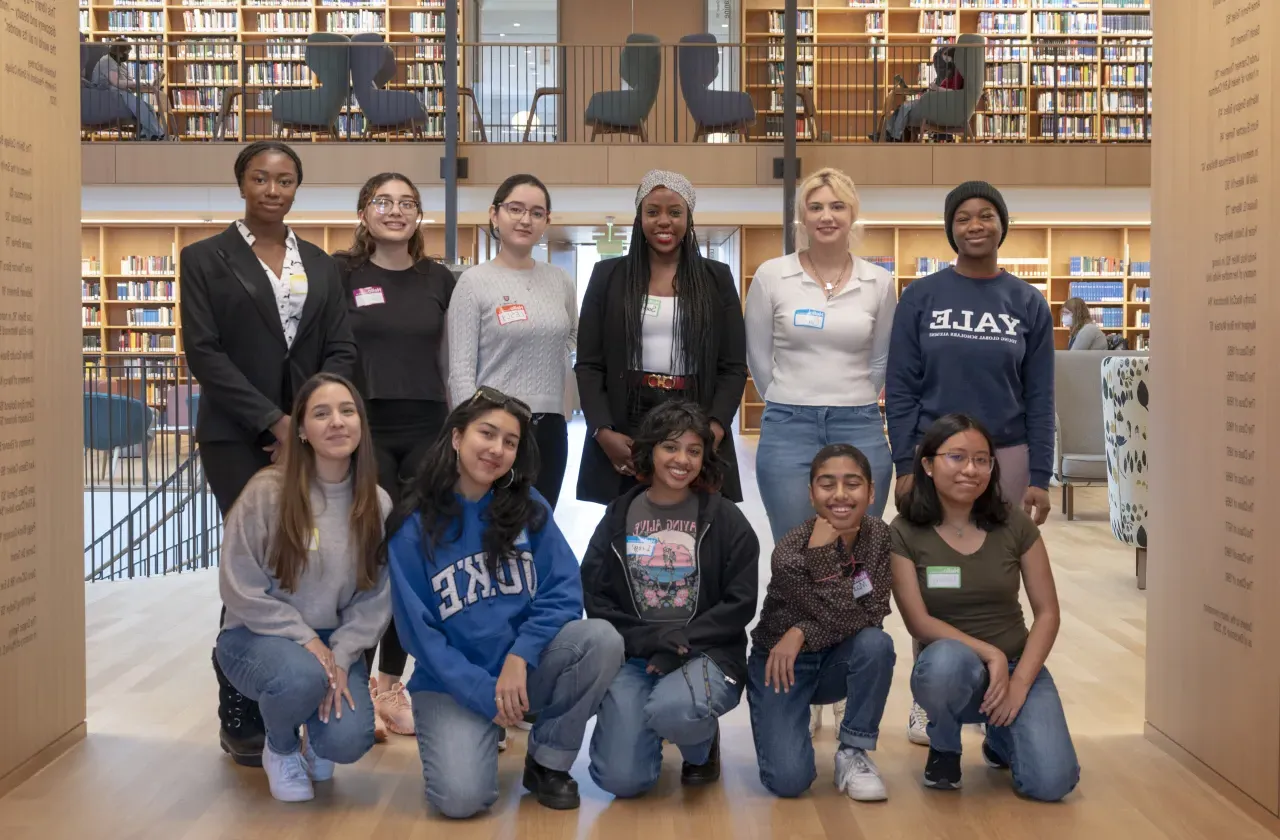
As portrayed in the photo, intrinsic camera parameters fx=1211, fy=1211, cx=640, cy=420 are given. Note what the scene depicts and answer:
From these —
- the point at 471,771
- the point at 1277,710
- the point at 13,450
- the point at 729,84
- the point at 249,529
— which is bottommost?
the point at 471,771

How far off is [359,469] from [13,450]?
74cm

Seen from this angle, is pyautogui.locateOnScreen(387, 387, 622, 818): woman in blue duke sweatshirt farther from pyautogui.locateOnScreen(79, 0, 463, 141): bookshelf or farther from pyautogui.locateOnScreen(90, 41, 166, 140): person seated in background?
pyautogui.locateOnScreen(79, 0, 463, 141): bookshelf

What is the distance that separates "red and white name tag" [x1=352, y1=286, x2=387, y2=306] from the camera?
10.0ft

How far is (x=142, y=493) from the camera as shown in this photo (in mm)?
8633

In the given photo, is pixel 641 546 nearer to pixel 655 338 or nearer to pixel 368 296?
pixel 655 338

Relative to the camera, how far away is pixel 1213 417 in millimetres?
2613

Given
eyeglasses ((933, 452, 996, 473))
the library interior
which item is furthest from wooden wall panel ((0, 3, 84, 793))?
eyeglasses ((933, 452, 996, 473))

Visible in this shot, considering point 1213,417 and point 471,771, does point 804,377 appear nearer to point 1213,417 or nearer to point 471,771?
point 1213,417

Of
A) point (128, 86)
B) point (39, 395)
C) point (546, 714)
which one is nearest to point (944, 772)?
point (546, 714)

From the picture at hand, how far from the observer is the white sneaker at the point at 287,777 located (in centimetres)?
250

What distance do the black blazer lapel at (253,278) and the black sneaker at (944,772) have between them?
5.75 feet

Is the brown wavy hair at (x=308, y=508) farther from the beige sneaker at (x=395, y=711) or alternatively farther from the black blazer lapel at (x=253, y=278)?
the beige sneaker at (x=395, y=711)

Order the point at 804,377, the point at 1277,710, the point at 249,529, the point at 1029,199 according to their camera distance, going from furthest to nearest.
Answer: the point at 1029,199, the point at 804,377, the point at 249,529, the point at 1277,710

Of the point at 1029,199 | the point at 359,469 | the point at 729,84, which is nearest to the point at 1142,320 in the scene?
the point at 1029,199
